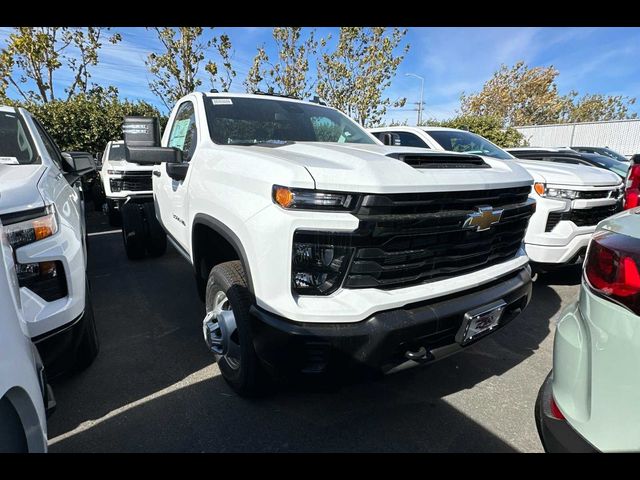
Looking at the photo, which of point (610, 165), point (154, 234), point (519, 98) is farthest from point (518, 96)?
point (154, 234)

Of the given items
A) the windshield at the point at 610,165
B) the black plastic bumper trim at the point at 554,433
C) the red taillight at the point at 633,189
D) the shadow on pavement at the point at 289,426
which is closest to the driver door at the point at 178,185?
the shadow on pavement at the point at 289,426

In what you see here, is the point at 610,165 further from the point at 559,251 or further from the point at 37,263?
the point at 37,263

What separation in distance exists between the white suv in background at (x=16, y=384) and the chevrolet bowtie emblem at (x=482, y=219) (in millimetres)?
1928

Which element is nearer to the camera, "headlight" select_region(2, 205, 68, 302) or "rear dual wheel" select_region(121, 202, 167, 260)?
"headlight" select_region(2, 205, 68, 302)

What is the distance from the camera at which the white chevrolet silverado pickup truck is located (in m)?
1.72

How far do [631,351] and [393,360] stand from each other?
0.92 m

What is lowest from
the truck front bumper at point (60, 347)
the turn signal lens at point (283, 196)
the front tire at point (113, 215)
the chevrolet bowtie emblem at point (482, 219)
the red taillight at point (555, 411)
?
the front tire at point (113, 215)

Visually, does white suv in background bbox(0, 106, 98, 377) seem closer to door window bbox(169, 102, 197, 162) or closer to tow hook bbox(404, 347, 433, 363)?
door window bbox(169, 102, 197, 162)

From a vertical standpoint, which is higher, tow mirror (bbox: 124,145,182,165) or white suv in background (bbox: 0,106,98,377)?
tow mirror (bbox: 124,145,182,165)

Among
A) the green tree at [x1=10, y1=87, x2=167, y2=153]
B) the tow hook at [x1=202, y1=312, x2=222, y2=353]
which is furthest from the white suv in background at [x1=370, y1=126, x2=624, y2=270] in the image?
the green tree at [x1=10, y1=87, x2=167, y2=153]

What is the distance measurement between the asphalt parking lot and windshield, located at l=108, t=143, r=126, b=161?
621cm

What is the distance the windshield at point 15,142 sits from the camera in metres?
3.38

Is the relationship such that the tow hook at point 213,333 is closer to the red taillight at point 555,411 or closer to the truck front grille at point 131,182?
the red taillight at point 555,411
